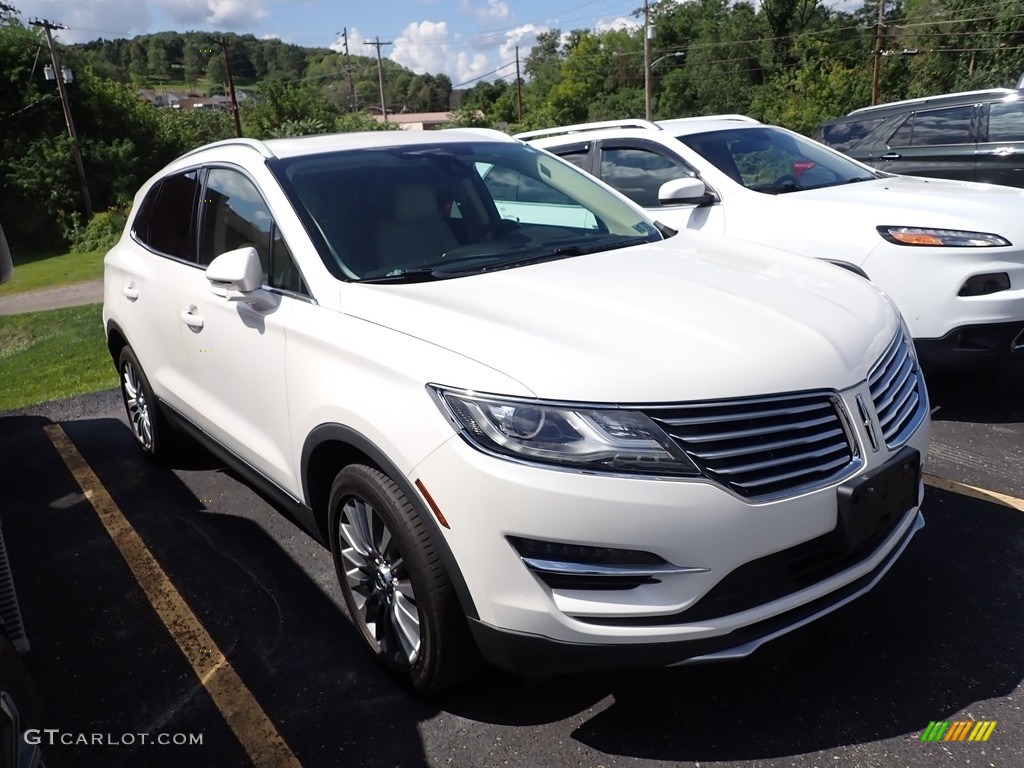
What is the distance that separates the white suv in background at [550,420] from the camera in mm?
2191

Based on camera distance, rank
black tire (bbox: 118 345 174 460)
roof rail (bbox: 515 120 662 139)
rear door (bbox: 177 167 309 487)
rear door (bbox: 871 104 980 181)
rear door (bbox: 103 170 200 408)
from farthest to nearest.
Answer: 1. rear door (bbox: 871 104 980 181)
2. roof rail (bbox: 515 120 662 139)
3. black tire (bbox: 118 345 174 460)
4. rear door (bbox: 103 170 200 408)
5. rear door (bbox: 177 167 309 487)

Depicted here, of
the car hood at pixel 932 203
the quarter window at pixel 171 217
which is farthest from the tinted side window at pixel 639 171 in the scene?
the quarter window at pixel 171 217

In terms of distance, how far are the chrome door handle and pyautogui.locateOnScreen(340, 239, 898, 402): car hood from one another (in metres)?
1.18

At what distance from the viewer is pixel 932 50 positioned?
4938 centimetres

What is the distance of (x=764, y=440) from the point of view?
7.41 ft

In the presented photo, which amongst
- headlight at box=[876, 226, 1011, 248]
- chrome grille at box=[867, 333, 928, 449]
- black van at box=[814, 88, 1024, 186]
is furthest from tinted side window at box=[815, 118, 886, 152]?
chrome grille at box=[867, 333, 928, 449]

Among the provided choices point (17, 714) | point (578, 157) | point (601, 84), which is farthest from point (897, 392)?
point (601, 84)

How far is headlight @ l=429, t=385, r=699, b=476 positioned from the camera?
2.17m

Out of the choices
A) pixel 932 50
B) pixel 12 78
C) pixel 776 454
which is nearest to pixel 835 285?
pixel 776 454

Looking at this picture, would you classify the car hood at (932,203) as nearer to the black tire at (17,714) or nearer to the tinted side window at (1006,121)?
the tinted side window at (1006,121)

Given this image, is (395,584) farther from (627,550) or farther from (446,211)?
(446,211)

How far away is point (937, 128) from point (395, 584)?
342 inches

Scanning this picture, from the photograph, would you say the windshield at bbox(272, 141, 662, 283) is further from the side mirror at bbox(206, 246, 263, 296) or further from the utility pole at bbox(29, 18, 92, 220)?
the utility pole at bbox(29, 18, 92, 220)

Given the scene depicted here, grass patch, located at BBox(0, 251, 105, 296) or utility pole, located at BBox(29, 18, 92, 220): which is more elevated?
utility pole, located at BBox(29, 18, 92, 220)
